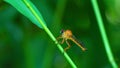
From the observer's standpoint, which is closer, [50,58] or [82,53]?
[50,58]

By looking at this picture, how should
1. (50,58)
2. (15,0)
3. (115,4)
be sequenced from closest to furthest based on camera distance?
1. (15,0)
2. (50,58)
3. (115,4)

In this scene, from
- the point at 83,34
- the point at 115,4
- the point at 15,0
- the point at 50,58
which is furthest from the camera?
the point at 83,34

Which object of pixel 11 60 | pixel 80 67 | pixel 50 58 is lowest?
Answer: pixel 80 67

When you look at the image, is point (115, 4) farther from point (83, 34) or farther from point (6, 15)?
point (6, 15)

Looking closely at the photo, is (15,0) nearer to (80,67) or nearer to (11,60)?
(80,67)

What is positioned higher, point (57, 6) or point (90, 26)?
point (57, 6)

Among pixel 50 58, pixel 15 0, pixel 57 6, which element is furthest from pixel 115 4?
pixel 15 0

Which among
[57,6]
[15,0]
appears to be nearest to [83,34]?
[57,6]
